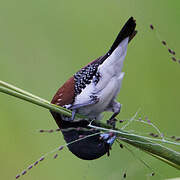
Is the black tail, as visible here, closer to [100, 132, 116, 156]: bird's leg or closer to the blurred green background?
[100, 132, 116, 156]: bird's leg

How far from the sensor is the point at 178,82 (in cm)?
218

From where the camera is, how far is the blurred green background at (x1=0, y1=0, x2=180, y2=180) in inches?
87.2

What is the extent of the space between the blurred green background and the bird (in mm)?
353

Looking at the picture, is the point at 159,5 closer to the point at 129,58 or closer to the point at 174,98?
the point at 129,58

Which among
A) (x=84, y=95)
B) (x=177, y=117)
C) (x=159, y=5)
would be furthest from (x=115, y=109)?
(x=159, y=5)

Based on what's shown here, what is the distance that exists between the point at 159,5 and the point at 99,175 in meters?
1.19

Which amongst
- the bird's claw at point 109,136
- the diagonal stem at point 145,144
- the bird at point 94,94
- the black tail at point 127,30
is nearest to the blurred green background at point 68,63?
the bird at point 94,94

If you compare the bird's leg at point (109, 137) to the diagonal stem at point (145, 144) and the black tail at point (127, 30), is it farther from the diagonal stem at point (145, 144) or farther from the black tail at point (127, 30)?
the black tail at point (127, 30)

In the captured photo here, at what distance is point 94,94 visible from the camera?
1.63m

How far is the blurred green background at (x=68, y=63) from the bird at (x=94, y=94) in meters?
0.35

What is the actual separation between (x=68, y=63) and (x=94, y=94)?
0.97 metres

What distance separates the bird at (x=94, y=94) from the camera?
1.58 metres

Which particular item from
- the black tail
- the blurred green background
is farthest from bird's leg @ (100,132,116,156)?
the blurred green background

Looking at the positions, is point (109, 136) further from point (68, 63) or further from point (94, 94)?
point (68, 63)
